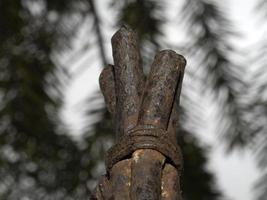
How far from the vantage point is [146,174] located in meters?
0.68

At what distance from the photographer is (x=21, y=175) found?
1412mm

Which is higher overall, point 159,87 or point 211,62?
point 211,62

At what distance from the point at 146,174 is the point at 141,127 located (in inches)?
2.1

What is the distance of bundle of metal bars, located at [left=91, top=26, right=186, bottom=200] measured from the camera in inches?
27.1

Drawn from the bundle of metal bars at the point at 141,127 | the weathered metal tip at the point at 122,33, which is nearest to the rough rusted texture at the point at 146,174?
the bundle of metal bars at the point at 141,127

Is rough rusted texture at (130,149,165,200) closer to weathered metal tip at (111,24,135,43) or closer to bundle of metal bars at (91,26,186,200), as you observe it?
bundle of metal bars at (91,26,186,200)

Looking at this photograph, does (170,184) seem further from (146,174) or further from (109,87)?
(109,87)

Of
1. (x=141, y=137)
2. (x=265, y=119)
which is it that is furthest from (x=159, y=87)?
(x=265, y=119)

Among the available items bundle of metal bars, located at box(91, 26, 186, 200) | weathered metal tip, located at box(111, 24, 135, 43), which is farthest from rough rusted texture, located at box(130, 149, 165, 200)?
weathered metal tip, located at box(111, 24, 135, 43)

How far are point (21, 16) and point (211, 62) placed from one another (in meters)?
0.33

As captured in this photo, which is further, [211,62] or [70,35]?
[70,35]

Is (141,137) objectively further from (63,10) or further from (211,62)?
(63,10)

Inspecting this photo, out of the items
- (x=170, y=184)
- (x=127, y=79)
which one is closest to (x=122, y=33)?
(x=127, y=79)

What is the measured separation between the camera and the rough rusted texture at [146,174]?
666mm
